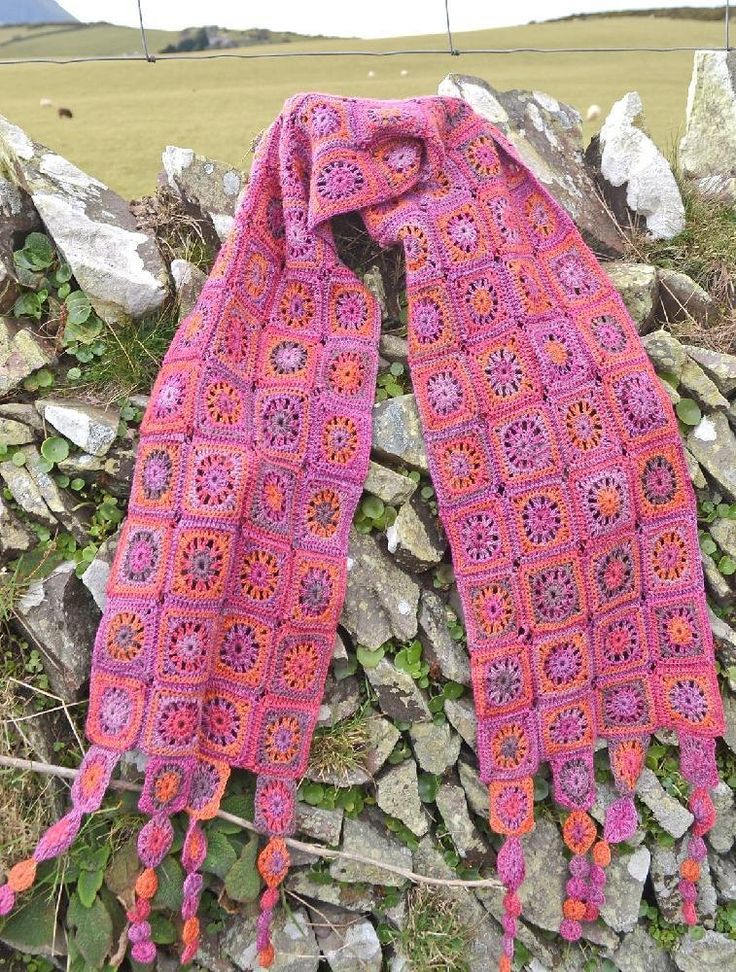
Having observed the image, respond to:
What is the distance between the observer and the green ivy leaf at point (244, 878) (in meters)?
2.12

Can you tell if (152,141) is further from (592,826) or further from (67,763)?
(592,826)

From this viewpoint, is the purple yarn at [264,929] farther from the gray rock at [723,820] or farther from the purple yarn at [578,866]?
the gray rock at [723,820]

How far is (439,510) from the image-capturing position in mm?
2320

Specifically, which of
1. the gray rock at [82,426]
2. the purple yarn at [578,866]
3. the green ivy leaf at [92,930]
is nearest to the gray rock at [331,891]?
the green ivy leaf at [92,930]

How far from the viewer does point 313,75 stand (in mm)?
9414

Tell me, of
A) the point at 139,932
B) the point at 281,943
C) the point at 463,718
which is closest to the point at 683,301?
the point at 463,718

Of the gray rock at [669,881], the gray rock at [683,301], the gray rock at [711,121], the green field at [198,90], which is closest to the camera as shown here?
the gray rock at [669,881]

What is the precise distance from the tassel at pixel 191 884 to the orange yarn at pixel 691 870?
1.58m

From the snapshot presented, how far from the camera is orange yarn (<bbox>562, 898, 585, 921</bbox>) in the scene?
228 centimetres

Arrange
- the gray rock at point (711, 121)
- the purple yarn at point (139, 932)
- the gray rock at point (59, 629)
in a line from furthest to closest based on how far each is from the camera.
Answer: the gray rock at point (711, 121) → the gray rock at point (59, 629) → the purple yarn at point (139, 932)

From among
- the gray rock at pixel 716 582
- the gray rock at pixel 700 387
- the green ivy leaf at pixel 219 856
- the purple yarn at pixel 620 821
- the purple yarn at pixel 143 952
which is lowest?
the purple yarn at pixel 620 821

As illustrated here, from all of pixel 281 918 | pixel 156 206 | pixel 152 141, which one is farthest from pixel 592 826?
pixel 152 141

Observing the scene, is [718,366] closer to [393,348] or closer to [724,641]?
[724,641]

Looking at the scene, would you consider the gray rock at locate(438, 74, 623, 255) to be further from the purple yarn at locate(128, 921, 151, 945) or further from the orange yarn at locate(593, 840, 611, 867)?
the purple yarn at locate(128, 921, 151, 945)
